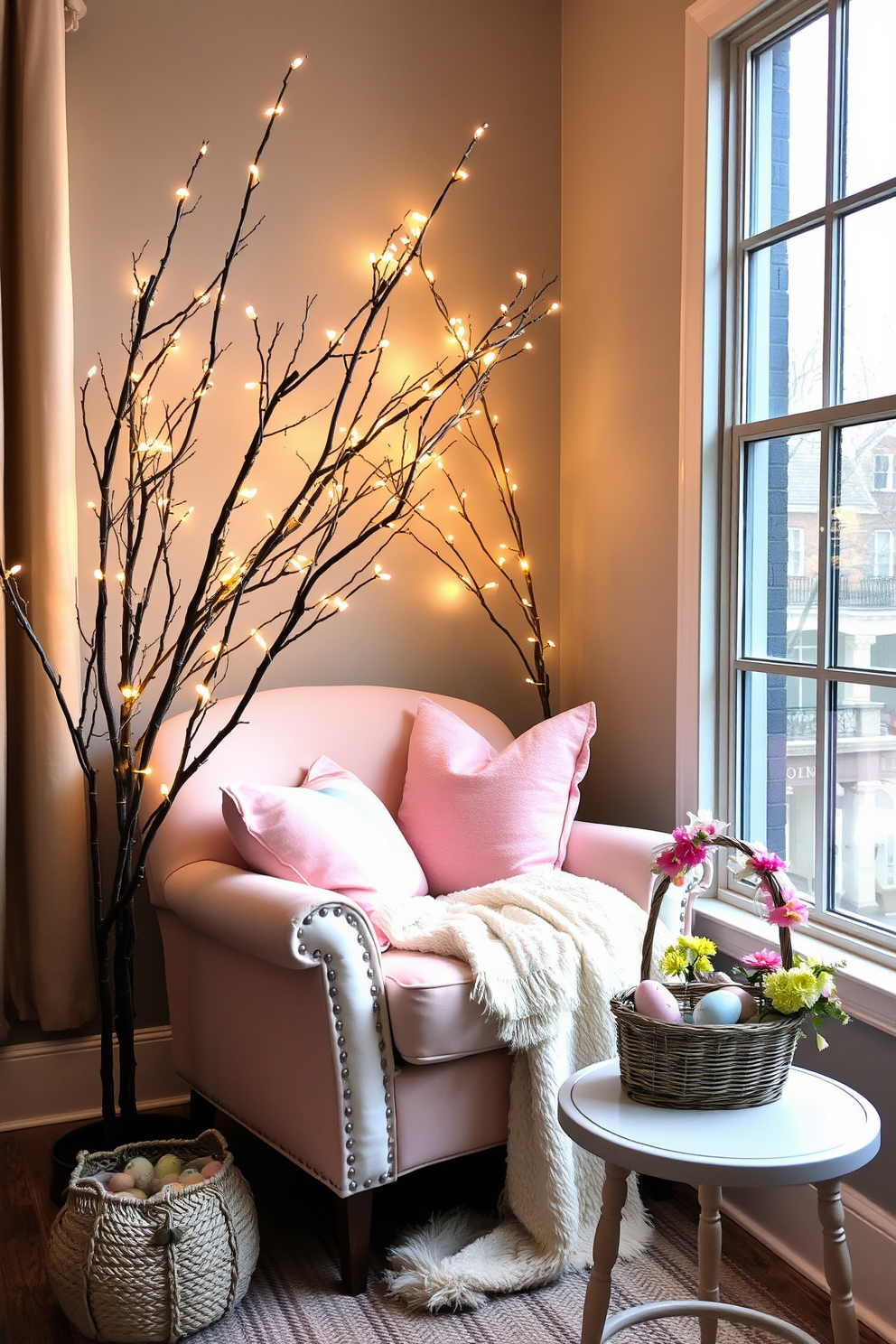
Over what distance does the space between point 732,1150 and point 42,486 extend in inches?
74.3

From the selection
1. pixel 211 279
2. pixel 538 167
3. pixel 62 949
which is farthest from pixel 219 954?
pixel 538 167

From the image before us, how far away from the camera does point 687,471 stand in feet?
7.94

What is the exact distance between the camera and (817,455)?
2.12 meters

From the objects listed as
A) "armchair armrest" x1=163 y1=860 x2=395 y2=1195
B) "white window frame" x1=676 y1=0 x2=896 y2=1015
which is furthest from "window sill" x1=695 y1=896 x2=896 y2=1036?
"armchair armrest" x1=163 y1=860 x2=395 y2=1195

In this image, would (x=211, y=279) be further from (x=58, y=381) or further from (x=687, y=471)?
(x=687, y=471)

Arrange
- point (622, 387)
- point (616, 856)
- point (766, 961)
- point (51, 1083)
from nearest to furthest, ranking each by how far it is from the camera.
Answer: point (766, 961)
point (616, 856)
point (51, 1083)
point (622, 387)

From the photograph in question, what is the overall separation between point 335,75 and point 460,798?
1.84 metres

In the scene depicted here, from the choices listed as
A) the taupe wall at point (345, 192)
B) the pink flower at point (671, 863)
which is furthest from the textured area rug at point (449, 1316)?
the taupe wall at point (345, 192)

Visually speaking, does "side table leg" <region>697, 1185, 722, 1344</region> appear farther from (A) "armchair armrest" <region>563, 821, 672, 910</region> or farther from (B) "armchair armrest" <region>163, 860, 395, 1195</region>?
(A) "armchair armrest" <region>563, 821, 672, 910</region>

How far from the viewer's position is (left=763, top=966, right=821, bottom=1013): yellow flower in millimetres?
1414

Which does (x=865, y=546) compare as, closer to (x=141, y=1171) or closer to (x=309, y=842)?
(x=309, y=842)

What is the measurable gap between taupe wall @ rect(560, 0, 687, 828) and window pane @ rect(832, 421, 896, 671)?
508 millimetres

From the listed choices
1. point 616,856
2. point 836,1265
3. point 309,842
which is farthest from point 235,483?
point 836,1265

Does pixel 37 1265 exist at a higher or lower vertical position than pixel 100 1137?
lower
